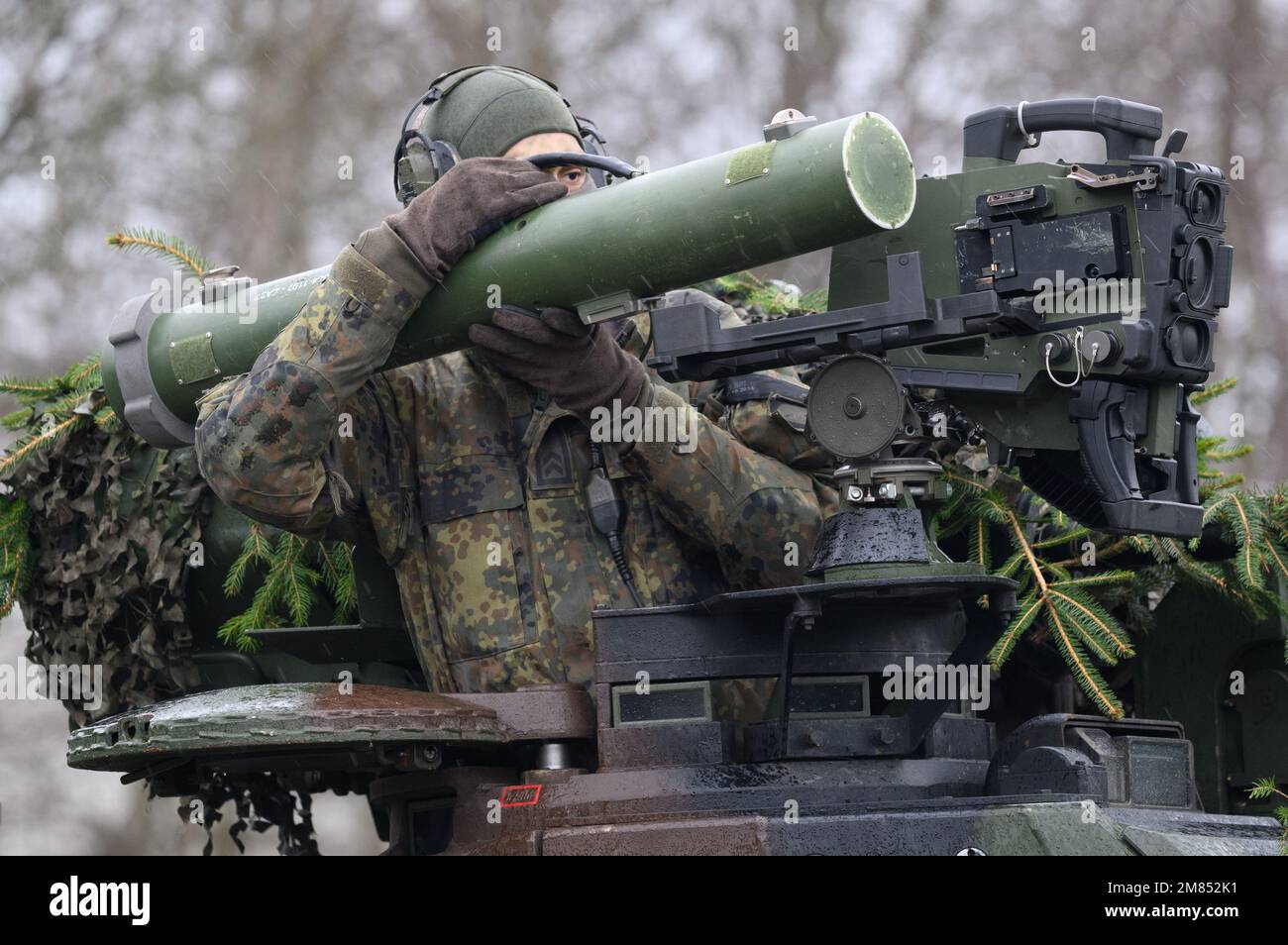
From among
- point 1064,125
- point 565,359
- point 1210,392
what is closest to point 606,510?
point 565,359

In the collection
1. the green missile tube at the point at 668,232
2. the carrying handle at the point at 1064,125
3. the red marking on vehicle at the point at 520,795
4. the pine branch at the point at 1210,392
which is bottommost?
the red marking on vehicle at the point at 520,795

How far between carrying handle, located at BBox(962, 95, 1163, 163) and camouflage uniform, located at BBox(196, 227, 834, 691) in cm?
101

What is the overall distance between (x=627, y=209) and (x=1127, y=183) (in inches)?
43.2

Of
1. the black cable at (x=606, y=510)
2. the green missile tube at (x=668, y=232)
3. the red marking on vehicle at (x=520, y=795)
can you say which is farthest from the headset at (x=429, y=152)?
the red marking on vehicle at (x=520, y=795)

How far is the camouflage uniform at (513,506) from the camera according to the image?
16.8ft

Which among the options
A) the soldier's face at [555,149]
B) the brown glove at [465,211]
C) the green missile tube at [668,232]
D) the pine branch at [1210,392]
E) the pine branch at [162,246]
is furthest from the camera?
the pine branch at [162,246]

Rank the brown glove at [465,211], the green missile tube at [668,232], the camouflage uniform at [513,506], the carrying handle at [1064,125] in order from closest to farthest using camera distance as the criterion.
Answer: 1. the green missile tube at [668,232]
2. the carrying handle at [1064,125]
3. the brown glove at [465,211]
4. the camouflage uniform at [513,506]

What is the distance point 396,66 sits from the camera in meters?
15.8

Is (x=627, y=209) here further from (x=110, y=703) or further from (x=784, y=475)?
(x=110, y=703)

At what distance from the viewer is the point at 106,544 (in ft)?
20.3

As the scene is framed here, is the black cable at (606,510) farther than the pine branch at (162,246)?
No

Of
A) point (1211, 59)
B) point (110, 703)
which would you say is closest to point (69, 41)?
point (1211, 59)

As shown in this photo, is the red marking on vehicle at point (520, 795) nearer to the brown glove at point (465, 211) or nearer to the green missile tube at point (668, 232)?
the green missile tube at point (668, 232)

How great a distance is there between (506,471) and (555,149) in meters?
0.89
